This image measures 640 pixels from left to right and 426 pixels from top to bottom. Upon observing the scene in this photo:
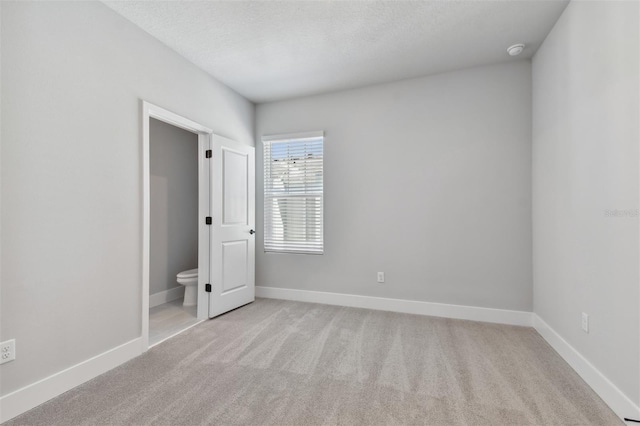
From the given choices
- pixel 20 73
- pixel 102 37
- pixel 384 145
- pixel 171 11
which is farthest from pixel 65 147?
pixel 384 145

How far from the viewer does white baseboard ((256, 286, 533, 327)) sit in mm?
3039

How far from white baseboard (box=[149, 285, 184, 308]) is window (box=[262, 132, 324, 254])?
143cm

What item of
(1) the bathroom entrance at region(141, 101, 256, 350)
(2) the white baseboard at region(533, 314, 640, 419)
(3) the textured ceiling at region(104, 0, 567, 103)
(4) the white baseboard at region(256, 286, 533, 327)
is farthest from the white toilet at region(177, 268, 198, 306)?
(2) the white baseboard at region(533, 314, 640, 419)

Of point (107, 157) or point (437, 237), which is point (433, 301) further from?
point (107, 157)

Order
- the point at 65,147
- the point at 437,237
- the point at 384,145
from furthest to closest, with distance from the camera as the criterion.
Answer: the point at 384,145 → the point at 437,237 → the point at 65,147

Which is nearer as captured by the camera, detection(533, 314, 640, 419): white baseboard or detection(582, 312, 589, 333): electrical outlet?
detection(533, 314, 640, 419): white baseboard

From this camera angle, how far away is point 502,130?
307 cm

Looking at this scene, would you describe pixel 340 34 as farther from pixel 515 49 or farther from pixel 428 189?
pixel 428 189

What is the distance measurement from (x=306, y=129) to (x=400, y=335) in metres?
2.74

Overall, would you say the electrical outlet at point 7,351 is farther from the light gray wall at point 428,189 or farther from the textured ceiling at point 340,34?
the light gray wall at point 428,189

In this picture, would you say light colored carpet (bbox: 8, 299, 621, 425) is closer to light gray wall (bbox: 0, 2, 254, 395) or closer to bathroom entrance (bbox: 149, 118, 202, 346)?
light gray wall (bbox: 0, 2, 254, 395)

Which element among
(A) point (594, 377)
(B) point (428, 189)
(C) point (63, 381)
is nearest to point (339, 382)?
(A) point (594, 377)

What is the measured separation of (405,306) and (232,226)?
2.28m

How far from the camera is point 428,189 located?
3336mm
